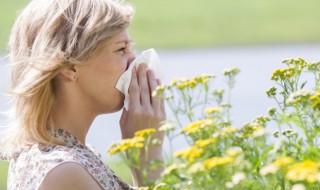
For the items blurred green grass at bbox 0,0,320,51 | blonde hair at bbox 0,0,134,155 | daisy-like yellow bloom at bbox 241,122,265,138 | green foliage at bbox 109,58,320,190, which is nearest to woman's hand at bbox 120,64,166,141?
blonde hair at bbox 0,0,134,155

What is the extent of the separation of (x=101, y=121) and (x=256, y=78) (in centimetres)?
215

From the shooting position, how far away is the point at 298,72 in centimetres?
147

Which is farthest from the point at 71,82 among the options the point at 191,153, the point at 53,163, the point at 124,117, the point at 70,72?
the point at 191,153

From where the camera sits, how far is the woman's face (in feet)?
5.91

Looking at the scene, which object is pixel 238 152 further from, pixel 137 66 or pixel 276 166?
pixel 137 66

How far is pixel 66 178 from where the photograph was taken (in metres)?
1.64

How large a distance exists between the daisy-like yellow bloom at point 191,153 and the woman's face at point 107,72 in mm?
713

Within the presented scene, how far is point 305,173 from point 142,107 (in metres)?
0.89

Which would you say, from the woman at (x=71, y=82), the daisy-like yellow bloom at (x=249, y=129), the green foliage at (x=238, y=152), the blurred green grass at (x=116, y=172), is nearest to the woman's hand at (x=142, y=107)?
the woman at (x=71, y=82)

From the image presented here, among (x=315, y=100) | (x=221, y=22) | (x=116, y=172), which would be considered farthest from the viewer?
(x=221, y=22)

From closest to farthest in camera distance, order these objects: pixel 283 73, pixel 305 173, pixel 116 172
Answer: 1. pixel 305 173
2. pixel 283 73
3. pixel 116 172

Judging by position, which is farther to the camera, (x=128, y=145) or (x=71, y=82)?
(x=71, y=82)

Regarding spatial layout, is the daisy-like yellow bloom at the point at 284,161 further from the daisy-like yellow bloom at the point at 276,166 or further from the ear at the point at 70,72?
the ear at the point at 70,72

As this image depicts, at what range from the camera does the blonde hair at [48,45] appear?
1.79 m
